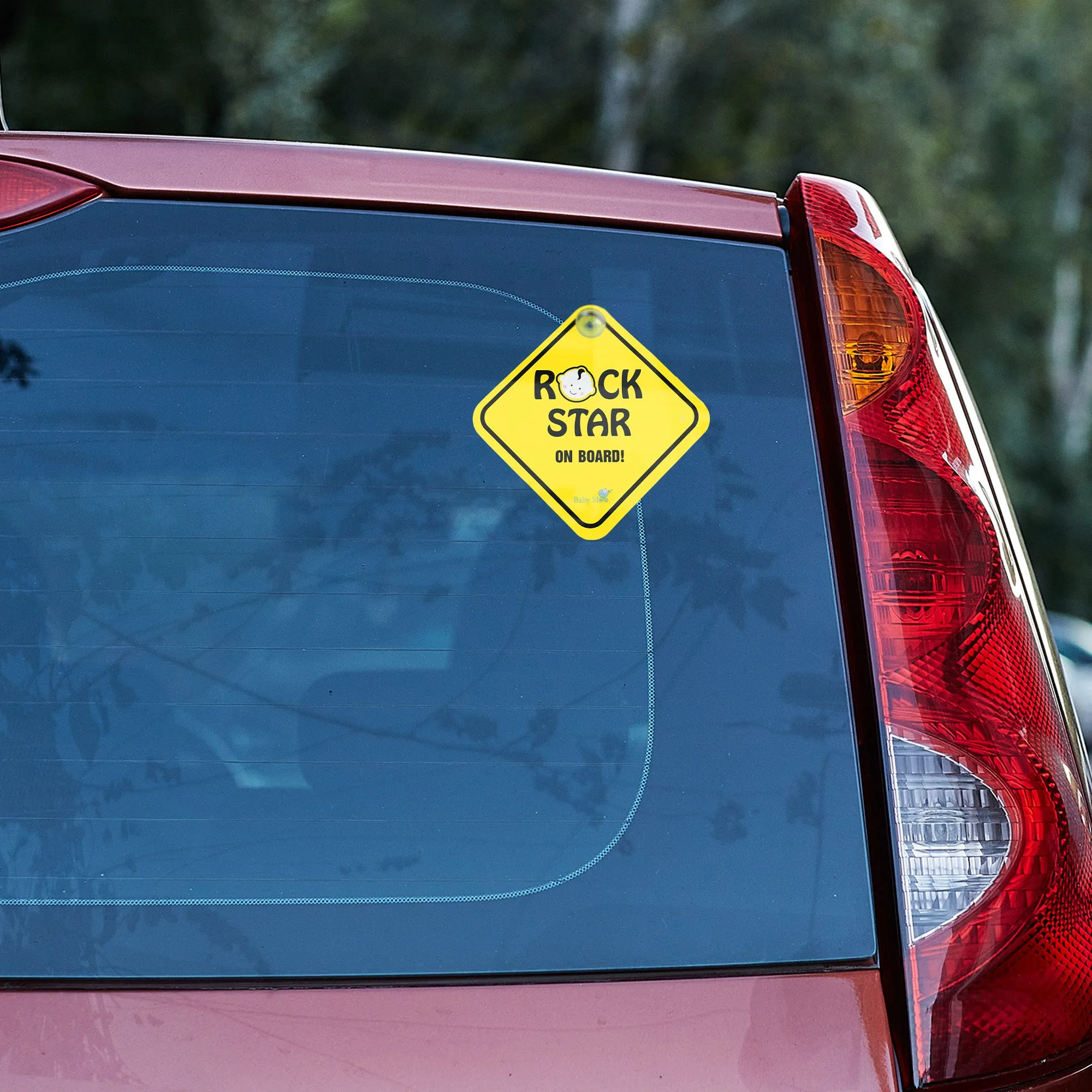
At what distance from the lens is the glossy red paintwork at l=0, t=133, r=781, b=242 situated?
1.14 m

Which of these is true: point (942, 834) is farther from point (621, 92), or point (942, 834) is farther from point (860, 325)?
point (621, 92)

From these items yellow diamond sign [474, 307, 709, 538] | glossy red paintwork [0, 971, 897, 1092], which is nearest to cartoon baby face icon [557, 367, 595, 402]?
yellow diamond sign [474, 307, 709, 538]

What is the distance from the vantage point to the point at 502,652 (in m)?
1.05

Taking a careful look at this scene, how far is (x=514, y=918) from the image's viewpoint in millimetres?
988

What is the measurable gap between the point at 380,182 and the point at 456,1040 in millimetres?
804

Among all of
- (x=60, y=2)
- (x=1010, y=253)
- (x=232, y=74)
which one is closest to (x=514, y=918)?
(x=232, y=74)

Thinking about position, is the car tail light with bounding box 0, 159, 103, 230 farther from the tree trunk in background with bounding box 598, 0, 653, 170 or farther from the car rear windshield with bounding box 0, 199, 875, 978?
the tree trunk in background with bounding box 598, 0, 653, 170

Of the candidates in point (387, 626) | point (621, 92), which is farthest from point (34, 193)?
point (621, 92)

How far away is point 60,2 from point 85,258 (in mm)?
12238

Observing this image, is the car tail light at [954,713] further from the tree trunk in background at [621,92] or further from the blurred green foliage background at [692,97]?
the tree trunk in background at [621,92]

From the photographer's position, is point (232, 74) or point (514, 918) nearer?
point (514, 918)

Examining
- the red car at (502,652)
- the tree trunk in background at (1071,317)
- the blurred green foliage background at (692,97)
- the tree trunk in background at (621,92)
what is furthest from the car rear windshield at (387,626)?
the tree trunk in background at (1071,317)

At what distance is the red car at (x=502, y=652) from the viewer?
955 millimetres

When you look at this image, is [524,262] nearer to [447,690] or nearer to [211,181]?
[211,181]
